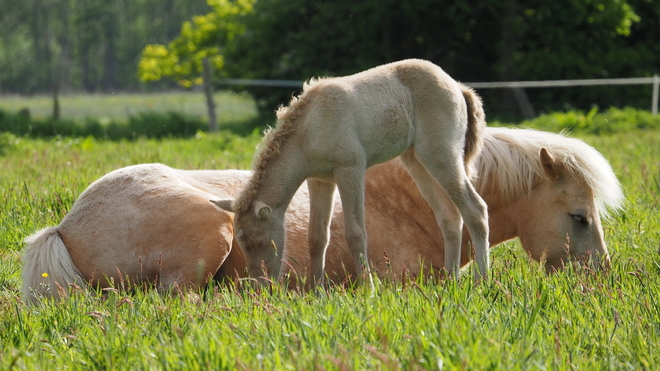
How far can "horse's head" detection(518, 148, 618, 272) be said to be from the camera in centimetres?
477

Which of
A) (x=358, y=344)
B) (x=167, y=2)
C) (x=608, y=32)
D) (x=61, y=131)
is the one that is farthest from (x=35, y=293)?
(x=167, y=2)

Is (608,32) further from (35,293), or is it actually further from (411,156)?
(35,293)

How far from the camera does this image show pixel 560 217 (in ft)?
15.8

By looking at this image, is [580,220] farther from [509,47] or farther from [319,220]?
[509,47]

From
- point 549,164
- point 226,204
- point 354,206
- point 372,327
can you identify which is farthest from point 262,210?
point 549,164

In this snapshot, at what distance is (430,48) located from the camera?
24547 mm

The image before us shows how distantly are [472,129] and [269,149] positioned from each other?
4.43ft

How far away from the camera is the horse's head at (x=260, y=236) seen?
399 cm

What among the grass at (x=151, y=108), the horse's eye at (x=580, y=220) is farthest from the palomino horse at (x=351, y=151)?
the grass at (x=151, y=108)

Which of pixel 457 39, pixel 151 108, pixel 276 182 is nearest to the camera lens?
pixel 276 182

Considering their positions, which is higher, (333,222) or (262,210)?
(262,210)

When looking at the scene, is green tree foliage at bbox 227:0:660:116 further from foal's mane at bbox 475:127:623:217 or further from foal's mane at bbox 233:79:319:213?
foal's mane at bbox 233:79:319:213

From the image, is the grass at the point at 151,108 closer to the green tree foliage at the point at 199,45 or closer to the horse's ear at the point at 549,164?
the green tree foliage at the point at 199,45

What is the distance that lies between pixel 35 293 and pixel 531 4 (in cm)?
2220
